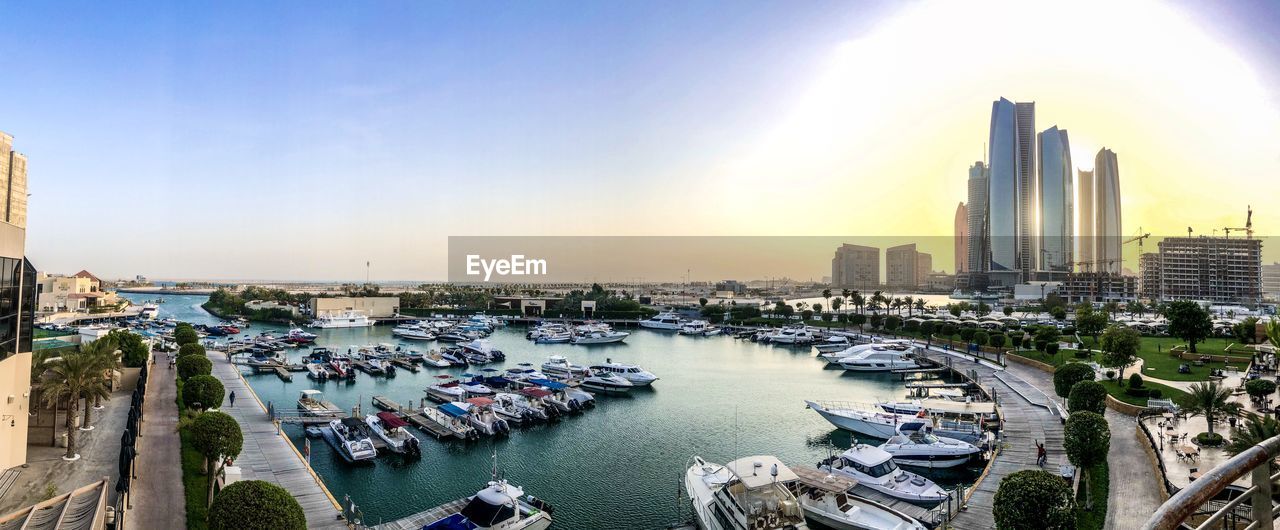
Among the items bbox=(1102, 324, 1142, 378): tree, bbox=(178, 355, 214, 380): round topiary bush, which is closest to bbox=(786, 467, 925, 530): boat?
bbox=(1102, 324, 1142, 378): tree

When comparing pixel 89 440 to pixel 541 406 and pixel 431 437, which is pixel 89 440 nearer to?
pixel 431 437

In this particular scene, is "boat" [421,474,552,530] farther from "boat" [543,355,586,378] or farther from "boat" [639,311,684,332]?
"boat" [639,311,684,332]

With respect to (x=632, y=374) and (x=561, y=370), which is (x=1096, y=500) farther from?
(x=561, y=370)

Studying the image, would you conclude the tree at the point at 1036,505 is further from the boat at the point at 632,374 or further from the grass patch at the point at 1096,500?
the boat at the point at 632,374

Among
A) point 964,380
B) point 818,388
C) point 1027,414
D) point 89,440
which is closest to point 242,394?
point 89,440

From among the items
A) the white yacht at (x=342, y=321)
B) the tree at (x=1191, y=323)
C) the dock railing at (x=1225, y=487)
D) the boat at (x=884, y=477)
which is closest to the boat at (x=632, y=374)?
the boat at (x=884, y=477)
